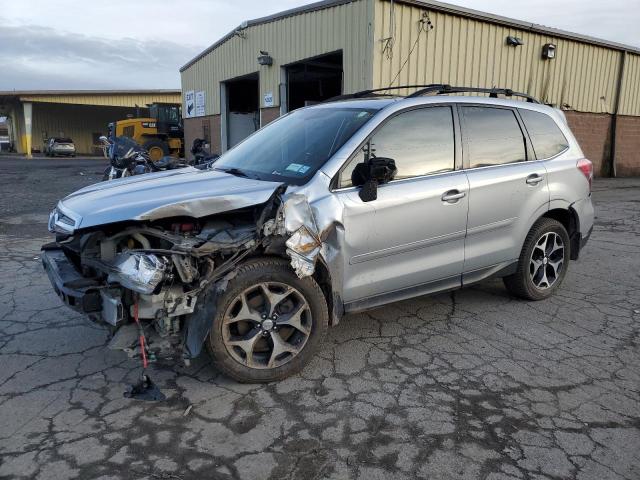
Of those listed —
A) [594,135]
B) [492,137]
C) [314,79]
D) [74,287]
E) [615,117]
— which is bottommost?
[74,287]

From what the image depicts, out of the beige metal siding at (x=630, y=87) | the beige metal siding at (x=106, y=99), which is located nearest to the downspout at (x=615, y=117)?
the beige metal siding at (x=630, y=87)

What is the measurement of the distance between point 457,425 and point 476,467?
0.36m

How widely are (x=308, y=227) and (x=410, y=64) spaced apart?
9.44m

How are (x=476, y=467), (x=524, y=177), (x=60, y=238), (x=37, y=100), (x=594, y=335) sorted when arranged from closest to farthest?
(x=476, y=467) → (x=60, y=238) → (x=594, y=335) → (x=524, y=177) → (x=37, y=100)

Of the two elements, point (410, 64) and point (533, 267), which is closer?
point (533, 267)

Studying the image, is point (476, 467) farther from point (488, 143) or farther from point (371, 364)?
point (488, 143)

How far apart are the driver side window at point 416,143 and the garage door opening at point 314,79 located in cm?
877

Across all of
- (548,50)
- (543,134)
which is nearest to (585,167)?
(543,134)

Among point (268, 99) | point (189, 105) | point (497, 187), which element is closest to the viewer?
point (497, 187)

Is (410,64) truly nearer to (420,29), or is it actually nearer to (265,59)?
(420,29)

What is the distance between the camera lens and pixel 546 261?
4844mm

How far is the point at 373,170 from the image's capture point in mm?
3430

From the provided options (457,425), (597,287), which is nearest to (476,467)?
(457,425)

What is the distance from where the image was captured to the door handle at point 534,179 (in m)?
4.48
